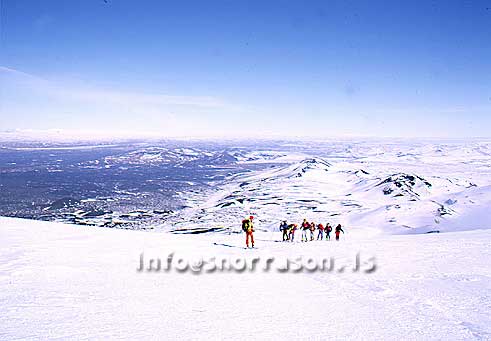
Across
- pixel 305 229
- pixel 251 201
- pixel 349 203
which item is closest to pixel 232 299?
pixel 305 229

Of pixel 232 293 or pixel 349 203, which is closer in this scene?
pixel 232 293

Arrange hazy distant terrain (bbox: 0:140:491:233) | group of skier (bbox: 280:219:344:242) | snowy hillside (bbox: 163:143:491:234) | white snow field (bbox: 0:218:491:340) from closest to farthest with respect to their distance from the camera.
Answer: white snow field (bbox: 0:218:491:340) < group of skier (bbox: 280:219:344:242) < snowy hillside (bbox: 163:143:491:234) < hazy distant terrain (bbox: 0:140:491:233)

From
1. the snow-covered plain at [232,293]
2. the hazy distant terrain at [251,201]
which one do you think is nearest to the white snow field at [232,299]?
the snow-covered plain at [232,293]

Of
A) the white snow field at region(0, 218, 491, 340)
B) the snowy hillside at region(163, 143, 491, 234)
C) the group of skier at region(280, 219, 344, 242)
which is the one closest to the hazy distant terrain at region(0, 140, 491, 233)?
the snowy hillside at region(163, 143, 491, 234)

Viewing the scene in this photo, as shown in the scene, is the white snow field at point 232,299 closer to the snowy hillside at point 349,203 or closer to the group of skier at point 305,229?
the group of skier at point 305,229

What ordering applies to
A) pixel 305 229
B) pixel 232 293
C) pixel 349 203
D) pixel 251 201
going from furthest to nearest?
1. pixel 251 201
2. pixel 349 203
3. pixel 305 229
4. pixel 232 293

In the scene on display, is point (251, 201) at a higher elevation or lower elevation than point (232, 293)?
lower

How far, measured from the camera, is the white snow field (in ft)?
17.8

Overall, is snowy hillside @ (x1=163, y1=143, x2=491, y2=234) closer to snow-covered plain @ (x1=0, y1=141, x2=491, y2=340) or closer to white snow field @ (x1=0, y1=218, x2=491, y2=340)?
snow-covered plain @ (x1=0, y1=141, x2=491, y2=340)

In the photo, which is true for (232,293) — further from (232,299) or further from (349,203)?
(349,203)

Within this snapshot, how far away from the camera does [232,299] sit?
7.02 metres

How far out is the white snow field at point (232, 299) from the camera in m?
5.42

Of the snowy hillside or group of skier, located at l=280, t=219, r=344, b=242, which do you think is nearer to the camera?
group of skier, located at l=280, t=219, r=344, b=242

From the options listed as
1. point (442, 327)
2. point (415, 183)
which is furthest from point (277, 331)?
point (415, 183)
